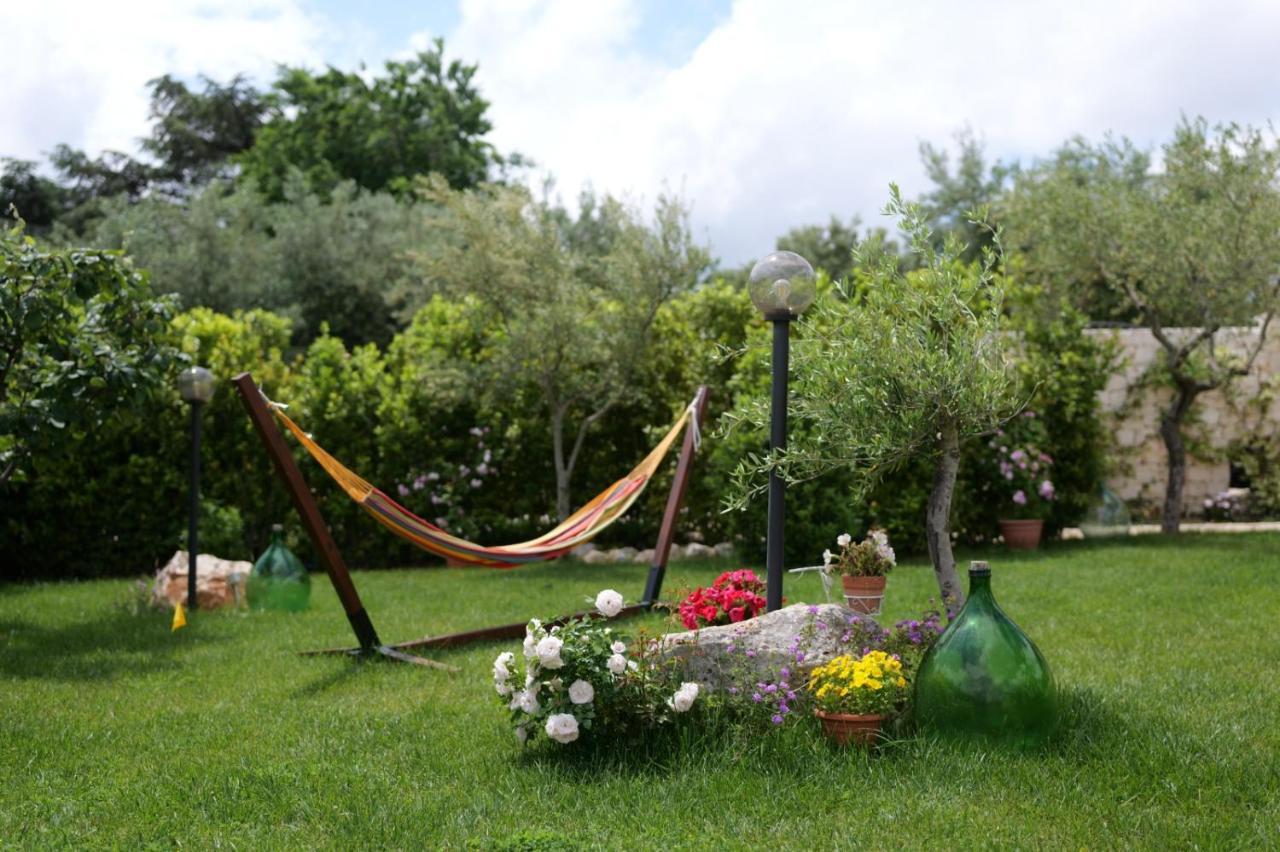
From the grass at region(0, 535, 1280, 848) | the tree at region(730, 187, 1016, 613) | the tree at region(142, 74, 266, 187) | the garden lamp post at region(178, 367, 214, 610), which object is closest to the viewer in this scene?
the grass at region(0, 535, 1280, 848)

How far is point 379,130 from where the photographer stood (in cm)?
2416

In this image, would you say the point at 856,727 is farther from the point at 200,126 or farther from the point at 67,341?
the point at 200,126

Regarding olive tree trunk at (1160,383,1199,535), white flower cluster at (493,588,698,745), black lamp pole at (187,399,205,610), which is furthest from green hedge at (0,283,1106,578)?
white flower cluster at (493,588,698,745)

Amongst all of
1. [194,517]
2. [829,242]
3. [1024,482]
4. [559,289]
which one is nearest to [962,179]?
[829,242]

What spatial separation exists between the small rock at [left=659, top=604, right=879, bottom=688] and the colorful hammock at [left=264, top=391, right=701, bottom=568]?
75.5 inches

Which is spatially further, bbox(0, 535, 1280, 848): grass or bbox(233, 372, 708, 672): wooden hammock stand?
bbox(233, 372, 708, 672): wooden hammock stand

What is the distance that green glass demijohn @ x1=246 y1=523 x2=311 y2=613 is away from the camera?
308 inches

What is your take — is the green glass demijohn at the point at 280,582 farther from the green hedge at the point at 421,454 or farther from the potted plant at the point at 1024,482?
the potted plant at the point at 1024,482

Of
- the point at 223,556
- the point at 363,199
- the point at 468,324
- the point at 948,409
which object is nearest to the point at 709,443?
the point at 468,324

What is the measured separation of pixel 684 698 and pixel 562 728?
17.3 inches

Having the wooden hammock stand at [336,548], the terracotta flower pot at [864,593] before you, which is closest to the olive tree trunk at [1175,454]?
the wooden hammock stand at [336,548]

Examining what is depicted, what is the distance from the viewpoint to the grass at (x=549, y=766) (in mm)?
3260

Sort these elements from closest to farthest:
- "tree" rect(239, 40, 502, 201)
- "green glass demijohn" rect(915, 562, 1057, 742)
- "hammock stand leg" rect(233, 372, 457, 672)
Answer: "green glass demijohn" rect(915, 562, 1057, 742), "hammock stand leg" rect(233, 372, 457, 672), "tree" rect(239, 40, 502, 201)

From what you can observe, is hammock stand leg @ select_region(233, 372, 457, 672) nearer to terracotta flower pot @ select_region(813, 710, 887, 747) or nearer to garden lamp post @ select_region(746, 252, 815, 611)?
garden lamp post @ select_region(746, 252, 815, 611)
